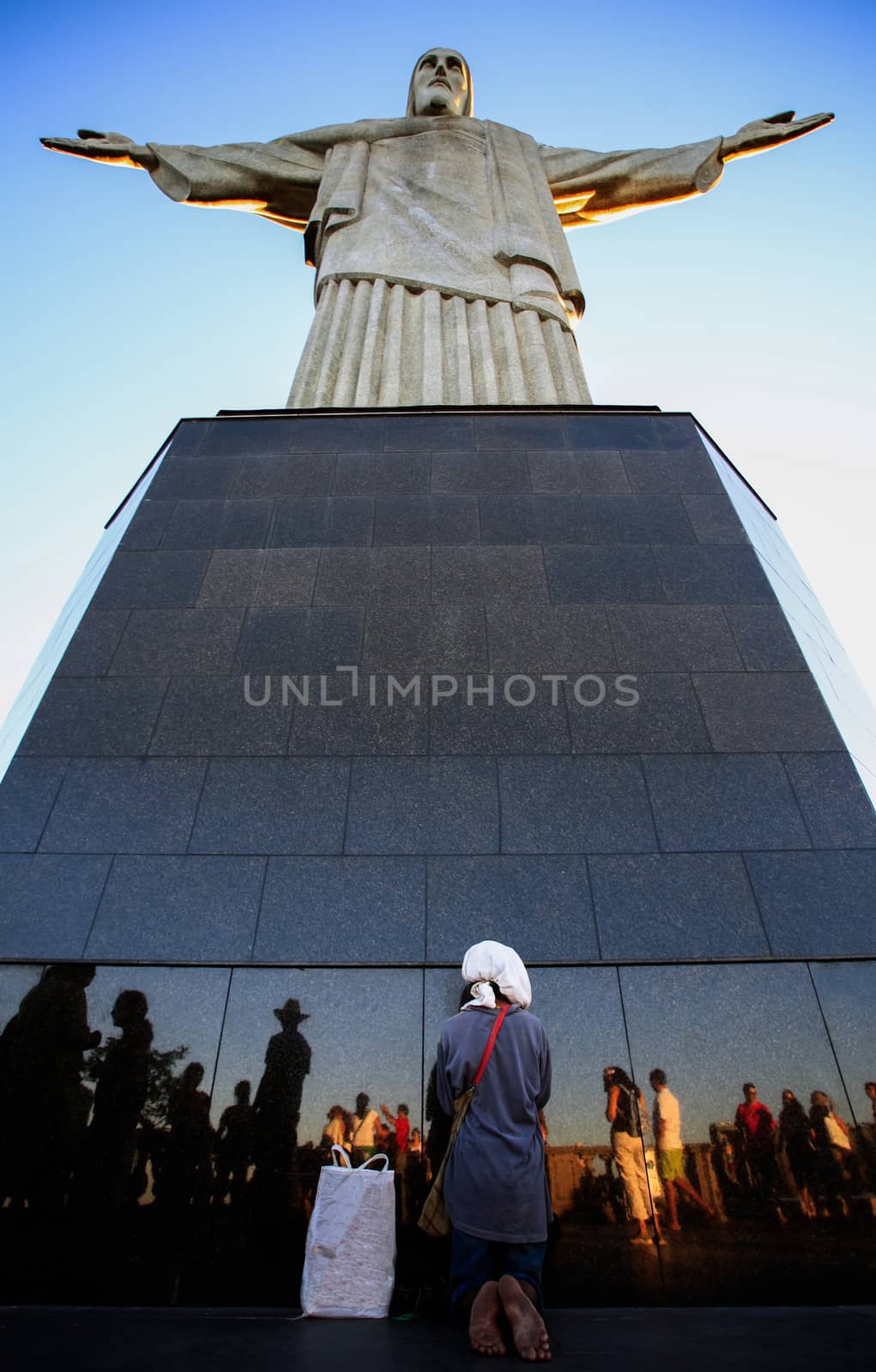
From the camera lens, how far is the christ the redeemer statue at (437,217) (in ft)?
35.2

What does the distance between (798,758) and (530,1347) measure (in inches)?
169

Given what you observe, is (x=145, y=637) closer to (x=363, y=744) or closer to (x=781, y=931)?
(x=363, y=744)

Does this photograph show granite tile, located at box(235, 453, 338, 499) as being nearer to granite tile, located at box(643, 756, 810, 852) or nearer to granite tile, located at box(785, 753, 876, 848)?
granite tile, located at box(643, 756, 810, 852)

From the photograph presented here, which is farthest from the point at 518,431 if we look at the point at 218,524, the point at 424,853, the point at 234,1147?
the point at 234,1147

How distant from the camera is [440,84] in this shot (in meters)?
15.4

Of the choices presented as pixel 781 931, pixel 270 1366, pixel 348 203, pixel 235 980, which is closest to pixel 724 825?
pixel 781 931

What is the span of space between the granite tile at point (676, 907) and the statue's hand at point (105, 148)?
1426 cm

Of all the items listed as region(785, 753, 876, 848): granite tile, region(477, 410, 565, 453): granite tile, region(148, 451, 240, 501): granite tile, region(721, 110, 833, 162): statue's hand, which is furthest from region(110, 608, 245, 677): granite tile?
region(721, 110, 833, 162): statue's hand

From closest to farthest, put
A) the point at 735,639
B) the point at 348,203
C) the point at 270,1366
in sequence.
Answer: the point at 270,1366 < the point at 735,639 < the point at 348,203

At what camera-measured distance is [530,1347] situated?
311cm

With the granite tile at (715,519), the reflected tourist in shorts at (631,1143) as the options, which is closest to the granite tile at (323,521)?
the granite tile at (715,519)

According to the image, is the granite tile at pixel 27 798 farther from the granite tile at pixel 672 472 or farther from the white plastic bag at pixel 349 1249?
the granite tile at pixel 672 472

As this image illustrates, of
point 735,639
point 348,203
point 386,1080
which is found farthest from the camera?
point 348,203

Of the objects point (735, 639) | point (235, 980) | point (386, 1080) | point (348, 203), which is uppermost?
point (348, 203)
